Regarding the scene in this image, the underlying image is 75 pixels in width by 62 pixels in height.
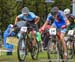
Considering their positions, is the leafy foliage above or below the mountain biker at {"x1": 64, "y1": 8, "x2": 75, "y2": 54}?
below

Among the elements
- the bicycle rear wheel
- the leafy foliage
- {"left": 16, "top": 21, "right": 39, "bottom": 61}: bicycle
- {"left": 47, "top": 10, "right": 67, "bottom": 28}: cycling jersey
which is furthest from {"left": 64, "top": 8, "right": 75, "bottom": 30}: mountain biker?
the leafy foliage

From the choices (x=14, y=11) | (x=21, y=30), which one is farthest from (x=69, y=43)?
(x=14, y=11)

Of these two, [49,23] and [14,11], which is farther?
[14,11]

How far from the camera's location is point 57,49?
39.0 ft

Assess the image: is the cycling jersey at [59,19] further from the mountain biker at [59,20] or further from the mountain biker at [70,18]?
the mountain biker at [70,18]

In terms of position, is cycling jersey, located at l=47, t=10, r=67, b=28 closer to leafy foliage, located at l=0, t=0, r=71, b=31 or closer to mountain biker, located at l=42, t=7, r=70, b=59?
mountain biker, located at l=42, t=7, r=70, b=59

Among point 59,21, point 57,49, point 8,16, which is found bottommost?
point 8,16

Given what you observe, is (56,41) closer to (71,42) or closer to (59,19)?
(59,19)

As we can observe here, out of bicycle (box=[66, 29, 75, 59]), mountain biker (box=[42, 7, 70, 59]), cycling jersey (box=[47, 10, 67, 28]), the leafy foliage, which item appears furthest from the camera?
the leafy foliage

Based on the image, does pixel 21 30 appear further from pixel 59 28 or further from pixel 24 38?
pixel 59 28

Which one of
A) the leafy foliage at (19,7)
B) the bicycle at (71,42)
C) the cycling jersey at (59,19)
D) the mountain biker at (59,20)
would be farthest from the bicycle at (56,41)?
the leafy foliage at (19,7)

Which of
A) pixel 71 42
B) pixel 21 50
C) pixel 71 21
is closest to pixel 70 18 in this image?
pixel 71 21

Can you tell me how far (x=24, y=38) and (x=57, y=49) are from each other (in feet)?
3.76

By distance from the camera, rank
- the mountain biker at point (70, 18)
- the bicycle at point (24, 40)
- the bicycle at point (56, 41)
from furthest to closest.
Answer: the mountain biker at point (70, 18)
the bicycle at point (24, 40)
the bicycle at point (56, 41)
